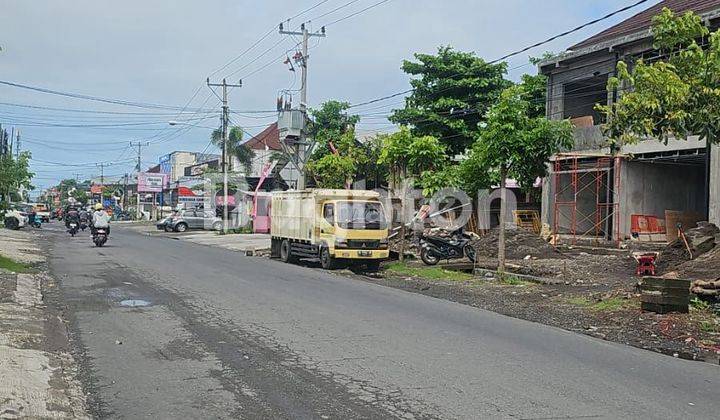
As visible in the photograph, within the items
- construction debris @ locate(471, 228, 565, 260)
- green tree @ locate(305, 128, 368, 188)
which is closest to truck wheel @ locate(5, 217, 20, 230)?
green tree @ locate(305, 128, 368, 188)

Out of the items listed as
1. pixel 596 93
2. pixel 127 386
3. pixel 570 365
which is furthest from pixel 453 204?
pixel 127 386

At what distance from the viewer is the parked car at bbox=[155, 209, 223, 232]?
50881 mm

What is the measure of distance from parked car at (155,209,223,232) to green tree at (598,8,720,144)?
138 ft

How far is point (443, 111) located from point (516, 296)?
19666 mm

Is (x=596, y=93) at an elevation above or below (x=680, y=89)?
above

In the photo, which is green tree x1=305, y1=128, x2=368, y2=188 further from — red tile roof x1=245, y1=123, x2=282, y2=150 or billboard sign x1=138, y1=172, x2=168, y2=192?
billboard sign x1=138, y1=172, x2=168, y2=192

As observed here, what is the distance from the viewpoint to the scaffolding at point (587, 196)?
83.4 feet

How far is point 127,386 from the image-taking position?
6.86 metres

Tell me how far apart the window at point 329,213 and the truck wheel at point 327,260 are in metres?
0.93

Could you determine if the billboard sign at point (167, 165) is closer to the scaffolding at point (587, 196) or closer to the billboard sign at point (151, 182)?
the billboard sign at point (151, 182)

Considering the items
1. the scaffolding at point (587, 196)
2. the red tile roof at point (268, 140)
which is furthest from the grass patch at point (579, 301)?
the red tile roof at point (268, 140)

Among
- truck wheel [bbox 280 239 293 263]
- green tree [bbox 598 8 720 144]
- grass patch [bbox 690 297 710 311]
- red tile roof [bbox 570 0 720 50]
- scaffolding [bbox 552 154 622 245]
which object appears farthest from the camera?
scaffolding [bbox 552 154 622 245]

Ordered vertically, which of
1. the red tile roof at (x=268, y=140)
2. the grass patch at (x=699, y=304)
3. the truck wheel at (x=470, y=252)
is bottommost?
the grass patch at (x=699, y=304)

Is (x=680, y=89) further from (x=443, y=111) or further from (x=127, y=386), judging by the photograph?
(x=443, y=111)
